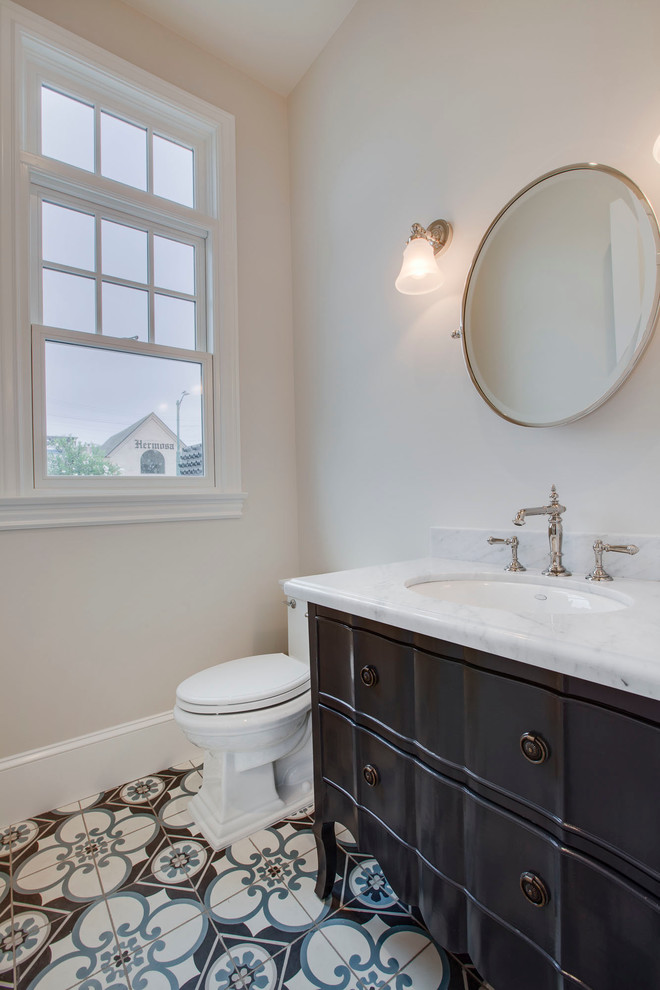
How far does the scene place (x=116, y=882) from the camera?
128cm

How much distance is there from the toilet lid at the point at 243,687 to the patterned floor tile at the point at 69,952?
0.52m

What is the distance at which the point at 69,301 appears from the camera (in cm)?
175

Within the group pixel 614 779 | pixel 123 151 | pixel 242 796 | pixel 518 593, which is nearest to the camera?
pixel 614 779

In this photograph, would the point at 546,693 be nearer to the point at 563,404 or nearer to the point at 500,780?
the point at 500,780

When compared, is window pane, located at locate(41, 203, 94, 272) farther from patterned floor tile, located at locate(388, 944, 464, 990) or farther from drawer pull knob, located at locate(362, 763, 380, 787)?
patterned floor tile, located at locate(388, 944, 464, 990)

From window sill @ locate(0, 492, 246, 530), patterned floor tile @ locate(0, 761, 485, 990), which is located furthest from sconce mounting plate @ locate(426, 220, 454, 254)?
patterned floor tile @ locate(0, 761, 485, 990)

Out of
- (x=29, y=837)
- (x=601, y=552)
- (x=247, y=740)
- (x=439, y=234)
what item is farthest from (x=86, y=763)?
(x=439, y=234)

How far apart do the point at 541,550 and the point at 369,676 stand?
1.89 ft

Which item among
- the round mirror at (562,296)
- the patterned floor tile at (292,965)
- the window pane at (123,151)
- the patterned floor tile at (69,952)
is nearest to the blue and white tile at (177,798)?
the patterned floor tile at (69,952)

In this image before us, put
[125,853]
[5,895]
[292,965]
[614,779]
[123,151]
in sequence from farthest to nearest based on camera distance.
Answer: [123,151], [125,853], [5,895], [292,965], [614,779]

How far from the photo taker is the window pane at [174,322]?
1.95m

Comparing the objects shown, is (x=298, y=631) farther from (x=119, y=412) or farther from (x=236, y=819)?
(x=119, y=412)

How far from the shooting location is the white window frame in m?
1.58

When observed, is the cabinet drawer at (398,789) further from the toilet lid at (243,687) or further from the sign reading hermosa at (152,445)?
the sign reading hermosa at (152,445)
